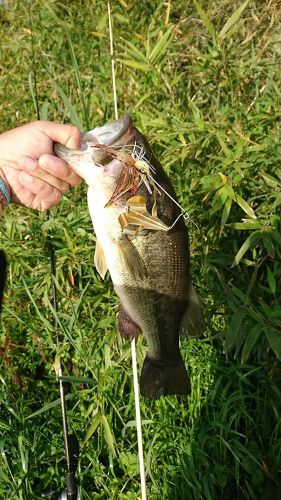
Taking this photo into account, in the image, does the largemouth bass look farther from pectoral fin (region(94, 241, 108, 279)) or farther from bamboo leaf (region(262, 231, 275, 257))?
bamboo leaf (region(262, 231, 275, 257))

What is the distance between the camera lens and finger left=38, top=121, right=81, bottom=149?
1958 millimetres

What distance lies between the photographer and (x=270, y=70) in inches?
133

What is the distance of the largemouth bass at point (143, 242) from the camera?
1.91 meters

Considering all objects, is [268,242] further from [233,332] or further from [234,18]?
[234,18]

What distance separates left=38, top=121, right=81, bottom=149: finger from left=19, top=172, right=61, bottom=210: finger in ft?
0.51

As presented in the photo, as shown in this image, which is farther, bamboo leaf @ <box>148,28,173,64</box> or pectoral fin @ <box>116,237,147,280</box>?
bamboo leaf @ <box>148,28,173,64</box>

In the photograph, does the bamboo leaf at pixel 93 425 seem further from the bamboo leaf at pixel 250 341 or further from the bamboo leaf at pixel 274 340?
the bamboo leaf at pixel 274 340

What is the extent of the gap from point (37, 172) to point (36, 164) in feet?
0.14

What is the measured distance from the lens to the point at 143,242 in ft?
6.60

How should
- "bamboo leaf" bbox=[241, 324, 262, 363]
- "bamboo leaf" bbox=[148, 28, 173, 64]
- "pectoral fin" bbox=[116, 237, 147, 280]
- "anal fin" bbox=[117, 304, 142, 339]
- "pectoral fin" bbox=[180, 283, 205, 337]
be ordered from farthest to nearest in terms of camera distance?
"bamboo leaf" bbox=[148, 28, 173, 64] → "bamboo leaf" bbox=[241, 324, 262, 363] → "anal fin" bbox=[117, 304, 142, 339] → "pectoral fin" bbox=[180, 283, 205, 337] → "pectoral fin" bbox=[116, 237, 147, 280]

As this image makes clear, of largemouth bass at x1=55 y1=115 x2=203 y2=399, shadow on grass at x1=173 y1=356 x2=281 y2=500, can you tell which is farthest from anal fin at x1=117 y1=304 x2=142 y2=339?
shadow on grass at x1=173 y1=356 x2=281 y2=500

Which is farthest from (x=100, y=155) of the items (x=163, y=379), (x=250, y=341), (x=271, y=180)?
(x=271, y=180)

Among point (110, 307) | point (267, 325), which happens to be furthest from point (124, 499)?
point (267, 325)

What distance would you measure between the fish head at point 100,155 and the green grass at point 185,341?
2.64 feet
